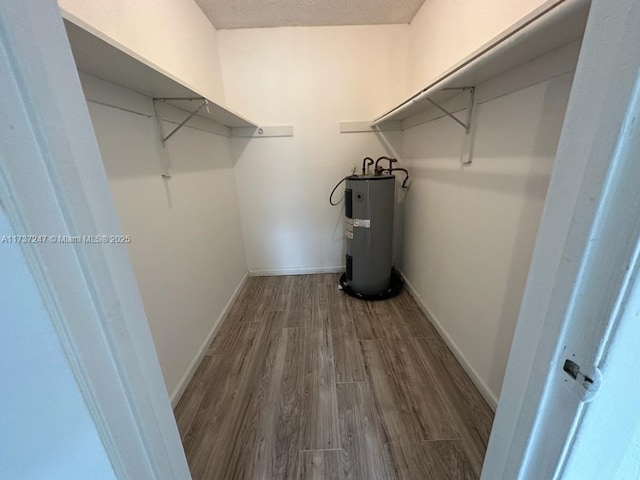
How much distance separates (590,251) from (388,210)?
1.88 metres

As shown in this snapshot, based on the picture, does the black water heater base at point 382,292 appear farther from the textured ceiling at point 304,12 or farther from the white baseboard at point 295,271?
the textured ceiling at point 304,12

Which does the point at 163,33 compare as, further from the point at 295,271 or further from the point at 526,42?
the point at 295,271

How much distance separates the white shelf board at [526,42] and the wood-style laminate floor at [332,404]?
1.57m

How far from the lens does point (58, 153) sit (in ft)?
1.19


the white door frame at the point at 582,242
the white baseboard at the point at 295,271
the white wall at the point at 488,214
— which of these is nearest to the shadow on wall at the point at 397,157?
the white wall at the point at 488,214

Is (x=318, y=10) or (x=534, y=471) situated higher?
(x=318, y=10)

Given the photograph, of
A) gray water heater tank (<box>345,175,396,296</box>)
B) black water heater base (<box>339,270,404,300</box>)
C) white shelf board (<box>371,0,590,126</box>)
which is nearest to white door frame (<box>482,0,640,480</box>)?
white shelf board (<box>371,0,590,126</box>)

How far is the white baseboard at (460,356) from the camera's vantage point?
4.24 feet

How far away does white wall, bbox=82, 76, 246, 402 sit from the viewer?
3.57 feet

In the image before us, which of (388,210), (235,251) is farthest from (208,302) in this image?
(388,210)

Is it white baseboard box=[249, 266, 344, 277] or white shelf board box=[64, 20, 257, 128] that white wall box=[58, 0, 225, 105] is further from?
white baseboard box=[249, 266, 344, 277]

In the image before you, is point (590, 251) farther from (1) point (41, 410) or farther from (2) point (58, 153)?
(1) point (41, 410)

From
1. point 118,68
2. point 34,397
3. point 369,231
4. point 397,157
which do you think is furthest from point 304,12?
point 34,397

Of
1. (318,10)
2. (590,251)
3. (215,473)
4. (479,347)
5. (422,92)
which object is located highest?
(318,10)
